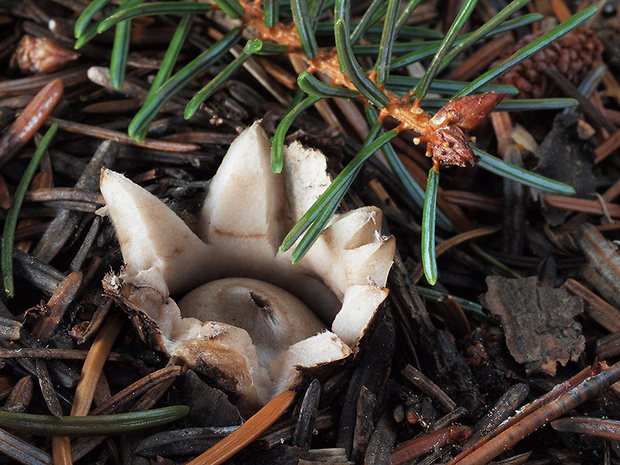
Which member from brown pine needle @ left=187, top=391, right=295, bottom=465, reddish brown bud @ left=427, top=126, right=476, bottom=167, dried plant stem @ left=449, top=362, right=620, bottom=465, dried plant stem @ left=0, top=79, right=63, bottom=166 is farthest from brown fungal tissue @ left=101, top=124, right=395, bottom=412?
dried plant stem @ left=0, top=79, right=63, bottom=166

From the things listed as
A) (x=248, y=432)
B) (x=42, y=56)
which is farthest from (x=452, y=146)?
(x=42, y=56)

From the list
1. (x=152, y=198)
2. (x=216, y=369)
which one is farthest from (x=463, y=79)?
(x=216, y=369)

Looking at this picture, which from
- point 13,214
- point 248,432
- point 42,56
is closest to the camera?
point 248,432

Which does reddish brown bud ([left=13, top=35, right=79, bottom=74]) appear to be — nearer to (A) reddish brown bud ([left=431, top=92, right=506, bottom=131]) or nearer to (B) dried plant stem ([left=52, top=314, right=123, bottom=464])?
(B) dried plant stem ([left=52, top=314, right=123, bottom=464])

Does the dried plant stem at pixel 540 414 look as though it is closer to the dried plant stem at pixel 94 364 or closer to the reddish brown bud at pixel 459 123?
the reddish brown bud at pixel 459 123

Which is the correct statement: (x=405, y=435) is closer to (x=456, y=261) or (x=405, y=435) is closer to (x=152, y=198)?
(x=456, y=261)

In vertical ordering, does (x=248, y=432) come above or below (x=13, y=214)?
below

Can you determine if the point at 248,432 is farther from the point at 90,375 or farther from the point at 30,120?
the point at 30,120
